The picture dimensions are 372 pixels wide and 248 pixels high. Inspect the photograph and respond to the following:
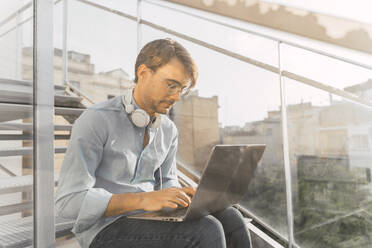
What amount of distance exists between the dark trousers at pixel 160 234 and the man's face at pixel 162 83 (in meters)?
0.35

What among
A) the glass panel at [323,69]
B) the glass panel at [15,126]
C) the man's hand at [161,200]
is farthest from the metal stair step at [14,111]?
the glass panel at [323,69]

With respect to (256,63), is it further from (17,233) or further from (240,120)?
(17,233)

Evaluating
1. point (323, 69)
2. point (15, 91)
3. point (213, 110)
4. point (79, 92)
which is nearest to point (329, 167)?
point (323, 69)

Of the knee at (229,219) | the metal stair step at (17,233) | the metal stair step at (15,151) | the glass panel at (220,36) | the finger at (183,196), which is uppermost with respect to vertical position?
the glass panel at (220,36)

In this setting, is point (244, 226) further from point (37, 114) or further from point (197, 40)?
point (197, 40)

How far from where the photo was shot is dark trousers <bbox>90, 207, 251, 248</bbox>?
67 cm

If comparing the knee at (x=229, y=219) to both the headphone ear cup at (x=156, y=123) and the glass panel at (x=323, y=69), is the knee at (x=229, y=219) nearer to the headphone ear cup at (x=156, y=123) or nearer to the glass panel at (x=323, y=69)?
the headphone ear cup at (x=156, y=123)

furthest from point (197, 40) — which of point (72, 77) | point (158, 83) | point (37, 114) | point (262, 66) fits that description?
point (37, 114)

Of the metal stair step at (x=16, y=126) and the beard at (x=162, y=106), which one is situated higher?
the beard at (x=162, y=106)

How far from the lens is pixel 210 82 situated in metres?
1.15

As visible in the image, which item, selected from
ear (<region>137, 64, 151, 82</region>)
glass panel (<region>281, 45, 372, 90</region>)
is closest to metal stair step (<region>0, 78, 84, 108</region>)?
ear (<region>137, 64, 151, 82</region>)

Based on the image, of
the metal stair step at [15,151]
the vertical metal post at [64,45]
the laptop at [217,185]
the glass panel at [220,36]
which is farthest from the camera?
the glass panel at [220,36]

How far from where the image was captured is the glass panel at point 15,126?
0.58 meters

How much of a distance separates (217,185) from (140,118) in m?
0.30
